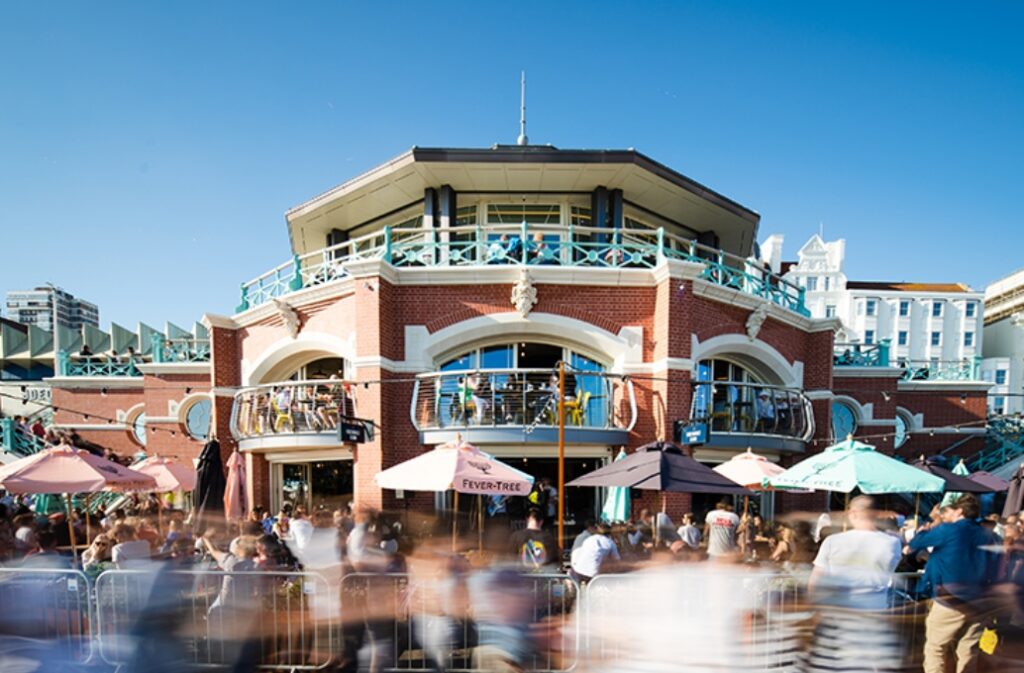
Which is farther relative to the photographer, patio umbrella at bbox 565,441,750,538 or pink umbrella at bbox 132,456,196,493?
pink umbrella at bbox 132,456,196,493

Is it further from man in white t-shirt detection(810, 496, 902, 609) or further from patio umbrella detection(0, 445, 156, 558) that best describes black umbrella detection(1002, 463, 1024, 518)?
patio umbrella detection(0, 445, 156, 558)

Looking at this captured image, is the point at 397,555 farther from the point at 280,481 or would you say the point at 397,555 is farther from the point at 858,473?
the point at 280,481

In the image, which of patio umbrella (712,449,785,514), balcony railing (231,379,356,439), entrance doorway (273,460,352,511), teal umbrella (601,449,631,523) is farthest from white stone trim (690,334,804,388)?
entrance doorway (273,460,352,511)

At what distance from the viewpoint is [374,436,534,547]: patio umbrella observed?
650 centimetres

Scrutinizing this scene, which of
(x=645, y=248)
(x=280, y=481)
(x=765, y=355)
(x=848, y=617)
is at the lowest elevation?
(x=280, y=481)

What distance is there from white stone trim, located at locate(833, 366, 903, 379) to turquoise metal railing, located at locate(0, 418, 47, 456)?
2590cm

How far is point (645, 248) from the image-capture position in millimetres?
11453

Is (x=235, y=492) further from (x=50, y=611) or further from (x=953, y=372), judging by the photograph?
(x=953, y=372)

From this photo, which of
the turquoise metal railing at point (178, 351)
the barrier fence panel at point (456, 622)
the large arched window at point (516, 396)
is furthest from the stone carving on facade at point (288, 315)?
the barrier fence panel at point (456, 622)

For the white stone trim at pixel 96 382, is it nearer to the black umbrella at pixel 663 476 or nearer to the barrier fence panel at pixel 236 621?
the barrier fence panel at pixel 236 621

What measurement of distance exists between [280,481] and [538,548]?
9.43 metres

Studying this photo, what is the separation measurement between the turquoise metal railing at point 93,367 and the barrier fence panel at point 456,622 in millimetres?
18534

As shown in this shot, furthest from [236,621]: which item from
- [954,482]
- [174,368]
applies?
[174,368]

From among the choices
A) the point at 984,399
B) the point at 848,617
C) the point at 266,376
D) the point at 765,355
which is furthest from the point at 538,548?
the point at 984,399
